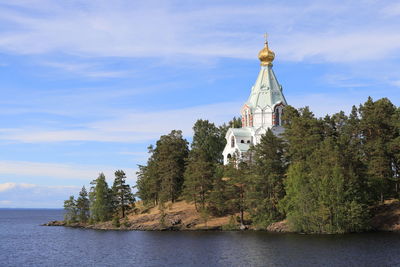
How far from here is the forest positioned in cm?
7200

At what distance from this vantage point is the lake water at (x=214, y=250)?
51094 mm

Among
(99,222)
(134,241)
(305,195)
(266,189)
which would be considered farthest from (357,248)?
(99,222)

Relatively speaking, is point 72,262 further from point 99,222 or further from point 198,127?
point 198,127

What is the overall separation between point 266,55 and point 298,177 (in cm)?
4214

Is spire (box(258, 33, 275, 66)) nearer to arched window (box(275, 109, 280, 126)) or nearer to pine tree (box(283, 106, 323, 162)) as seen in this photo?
arched window (box(275, 109, 280, 126))

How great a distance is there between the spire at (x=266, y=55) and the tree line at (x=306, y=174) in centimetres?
2010

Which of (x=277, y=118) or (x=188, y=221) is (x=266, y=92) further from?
(x=188, y=221)

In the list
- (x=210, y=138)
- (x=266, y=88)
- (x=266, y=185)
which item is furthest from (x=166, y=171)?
(x=266, y=88)

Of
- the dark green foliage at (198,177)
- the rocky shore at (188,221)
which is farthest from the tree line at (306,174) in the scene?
the rocky shore at (188,221)

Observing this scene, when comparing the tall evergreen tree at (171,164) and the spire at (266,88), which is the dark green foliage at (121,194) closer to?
the tall evergreen tree at (171,164)

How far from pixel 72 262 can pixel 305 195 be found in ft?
108

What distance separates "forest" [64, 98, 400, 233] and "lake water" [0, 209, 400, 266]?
15.1 ft

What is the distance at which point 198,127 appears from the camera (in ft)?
395

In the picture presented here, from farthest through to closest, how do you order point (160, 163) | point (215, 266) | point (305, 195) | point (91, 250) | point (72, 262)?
point (160, 163), point (305, 195), point (91, 250), point (72, 262), point (215, 266)
